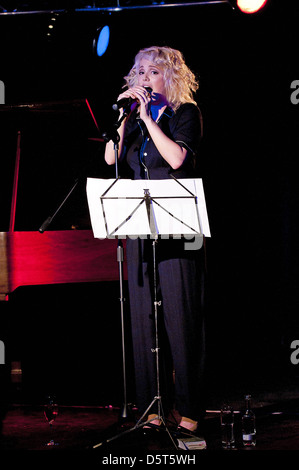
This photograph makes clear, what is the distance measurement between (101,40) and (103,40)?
28mm

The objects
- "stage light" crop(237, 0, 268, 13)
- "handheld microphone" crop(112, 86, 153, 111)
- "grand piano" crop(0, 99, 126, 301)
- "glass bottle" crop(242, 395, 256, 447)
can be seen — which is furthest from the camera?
"stage light" crop(237, 0, 268, 13)

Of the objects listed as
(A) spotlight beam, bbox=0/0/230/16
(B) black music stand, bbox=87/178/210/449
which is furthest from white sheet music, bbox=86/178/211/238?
(A) spotlight beam, bbox=0/0/230/16

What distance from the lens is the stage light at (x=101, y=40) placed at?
393 cm

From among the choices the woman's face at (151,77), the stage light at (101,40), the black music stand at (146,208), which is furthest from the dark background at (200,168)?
the woman's face at (151,77)

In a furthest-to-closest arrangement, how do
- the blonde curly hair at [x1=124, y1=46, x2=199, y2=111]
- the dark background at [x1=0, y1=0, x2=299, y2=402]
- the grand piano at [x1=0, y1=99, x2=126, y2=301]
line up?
the dark background at [x1=0, y1=0, x2=299, y2=402], the grand piano at [x1=0, y1=99, x2=126, y2=301], the blonde curly hair at [x1=124, y1=46, x2=199, y2=111]

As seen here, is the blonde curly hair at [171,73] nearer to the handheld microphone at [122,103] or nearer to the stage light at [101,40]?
the handheld microphone at [122,103]

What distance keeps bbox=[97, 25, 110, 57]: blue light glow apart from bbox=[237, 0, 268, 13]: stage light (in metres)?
1.03

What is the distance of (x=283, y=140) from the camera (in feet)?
17.9

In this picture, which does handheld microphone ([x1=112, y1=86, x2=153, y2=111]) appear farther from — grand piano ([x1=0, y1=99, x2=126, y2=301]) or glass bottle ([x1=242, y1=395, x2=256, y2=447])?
glass bottle ([x1=242, y1=395, x2=256, y2=447])

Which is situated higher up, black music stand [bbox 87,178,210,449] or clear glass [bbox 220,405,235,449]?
black music stand [bbox 87,178,210,449]

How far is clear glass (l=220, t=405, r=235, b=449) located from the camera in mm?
2777

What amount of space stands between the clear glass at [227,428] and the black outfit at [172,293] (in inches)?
6.3

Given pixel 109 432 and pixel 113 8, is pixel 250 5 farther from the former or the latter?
pixel 109 432
